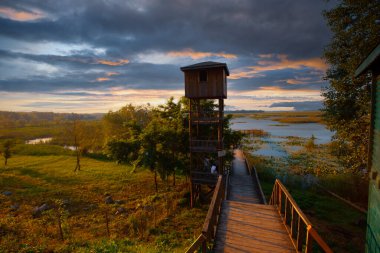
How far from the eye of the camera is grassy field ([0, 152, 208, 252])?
1144cm

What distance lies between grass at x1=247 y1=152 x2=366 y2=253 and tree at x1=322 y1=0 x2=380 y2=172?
408cm

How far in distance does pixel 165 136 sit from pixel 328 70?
12.8 m

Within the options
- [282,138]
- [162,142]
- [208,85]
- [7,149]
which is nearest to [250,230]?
[208,85]

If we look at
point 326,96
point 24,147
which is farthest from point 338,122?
point 24,147

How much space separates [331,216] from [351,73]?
34.9ft

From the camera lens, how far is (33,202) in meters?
19.0

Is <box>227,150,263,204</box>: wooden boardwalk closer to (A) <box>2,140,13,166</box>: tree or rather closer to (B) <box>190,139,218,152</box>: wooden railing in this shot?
(B) <box>190,139,218,152</box>: wooden railing

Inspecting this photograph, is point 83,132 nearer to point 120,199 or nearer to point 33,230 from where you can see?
point 120,199

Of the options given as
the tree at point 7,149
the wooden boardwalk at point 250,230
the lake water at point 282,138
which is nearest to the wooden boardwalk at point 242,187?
the wooden boardwalk at point 250,230

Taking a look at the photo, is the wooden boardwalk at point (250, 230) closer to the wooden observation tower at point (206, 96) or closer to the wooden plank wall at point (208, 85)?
the wooden observation tower at point (206, 96)

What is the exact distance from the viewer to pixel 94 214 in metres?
16.5

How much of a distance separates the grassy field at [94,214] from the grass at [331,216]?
7990 mm

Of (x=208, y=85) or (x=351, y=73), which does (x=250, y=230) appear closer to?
(x=351, y=73)

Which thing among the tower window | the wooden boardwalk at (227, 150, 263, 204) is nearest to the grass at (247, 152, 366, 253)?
the wooden boardwalk at (227, 150, 263, 204)
